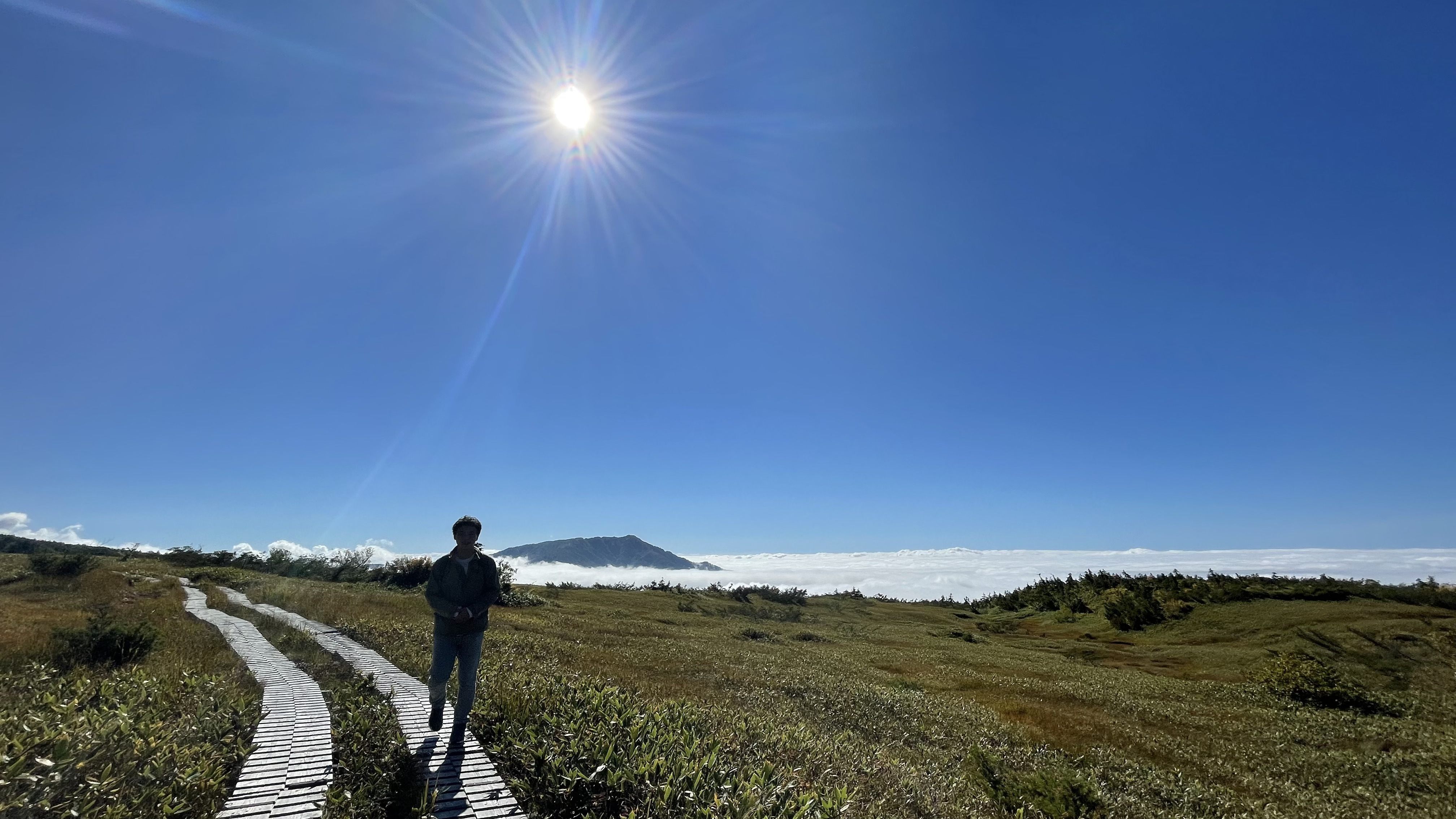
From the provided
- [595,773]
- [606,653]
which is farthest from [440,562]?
[606,653]

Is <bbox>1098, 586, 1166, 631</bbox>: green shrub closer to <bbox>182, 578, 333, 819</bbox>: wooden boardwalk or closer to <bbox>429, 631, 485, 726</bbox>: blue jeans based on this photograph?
<bbox>429, 631, 485, 726</bbox>: blue jeans

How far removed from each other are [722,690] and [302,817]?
12871mm

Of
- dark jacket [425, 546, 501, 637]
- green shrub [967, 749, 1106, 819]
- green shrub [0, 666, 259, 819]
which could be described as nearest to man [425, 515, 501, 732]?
dark jacket [425, 546, 501, 637]

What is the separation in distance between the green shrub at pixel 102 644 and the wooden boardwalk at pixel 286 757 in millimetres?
3372

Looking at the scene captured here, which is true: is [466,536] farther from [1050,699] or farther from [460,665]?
[1050,699]

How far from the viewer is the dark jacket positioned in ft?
30.3

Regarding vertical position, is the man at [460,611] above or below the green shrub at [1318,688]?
above

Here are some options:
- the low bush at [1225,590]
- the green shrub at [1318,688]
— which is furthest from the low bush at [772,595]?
the green shrub at [1318,688]

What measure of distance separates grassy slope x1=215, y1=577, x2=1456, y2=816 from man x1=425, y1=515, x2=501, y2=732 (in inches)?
38.9

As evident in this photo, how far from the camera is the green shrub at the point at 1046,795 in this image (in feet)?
34.3

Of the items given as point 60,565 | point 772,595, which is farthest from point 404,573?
point 772,595

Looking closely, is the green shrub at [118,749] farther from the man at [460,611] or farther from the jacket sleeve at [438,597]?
the jacket sleeve at [438,597]

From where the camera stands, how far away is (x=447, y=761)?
787 centimetres

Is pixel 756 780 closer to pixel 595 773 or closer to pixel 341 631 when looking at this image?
pixel 595 773
